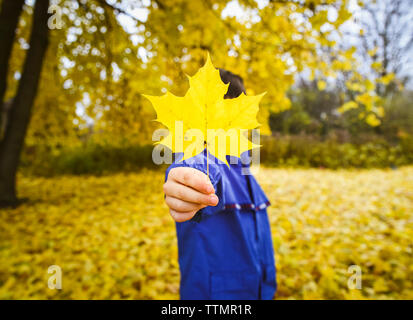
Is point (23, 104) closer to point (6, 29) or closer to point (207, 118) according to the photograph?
point (6, 29)

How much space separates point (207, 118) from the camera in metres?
0.44

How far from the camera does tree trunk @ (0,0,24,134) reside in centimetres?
345

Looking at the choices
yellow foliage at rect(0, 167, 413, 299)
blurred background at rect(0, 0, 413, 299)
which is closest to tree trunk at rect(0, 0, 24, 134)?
blurred background at rect(0, 0, 413, 299)

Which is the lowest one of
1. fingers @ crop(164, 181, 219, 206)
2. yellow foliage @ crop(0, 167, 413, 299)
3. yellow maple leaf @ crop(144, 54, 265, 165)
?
yellow foliage @ crop(0, 167, 413, 299)

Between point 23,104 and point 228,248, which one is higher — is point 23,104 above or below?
above

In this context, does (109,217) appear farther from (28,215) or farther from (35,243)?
(28,215)

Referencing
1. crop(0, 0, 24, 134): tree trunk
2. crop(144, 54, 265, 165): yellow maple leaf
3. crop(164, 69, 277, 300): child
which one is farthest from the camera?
crop(0, 0, 24, 134): tree trunk

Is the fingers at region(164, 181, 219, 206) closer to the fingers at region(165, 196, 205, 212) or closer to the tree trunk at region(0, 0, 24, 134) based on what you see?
the fingers at region(165, 196, 205, 212)

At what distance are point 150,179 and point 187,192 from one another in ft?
19.9

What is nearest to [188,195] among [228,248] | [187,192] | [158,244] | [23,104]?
[187,192]

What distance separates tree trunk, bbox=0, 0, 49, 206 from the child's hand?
4.68m

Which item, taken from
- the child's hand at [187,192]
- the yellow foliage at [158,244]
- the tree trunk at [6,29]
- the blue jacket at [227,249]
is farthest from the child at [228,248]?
the tree trunk at [6,29]

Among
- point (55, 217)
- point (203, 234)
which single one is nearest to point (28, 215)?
point (55, 217)
